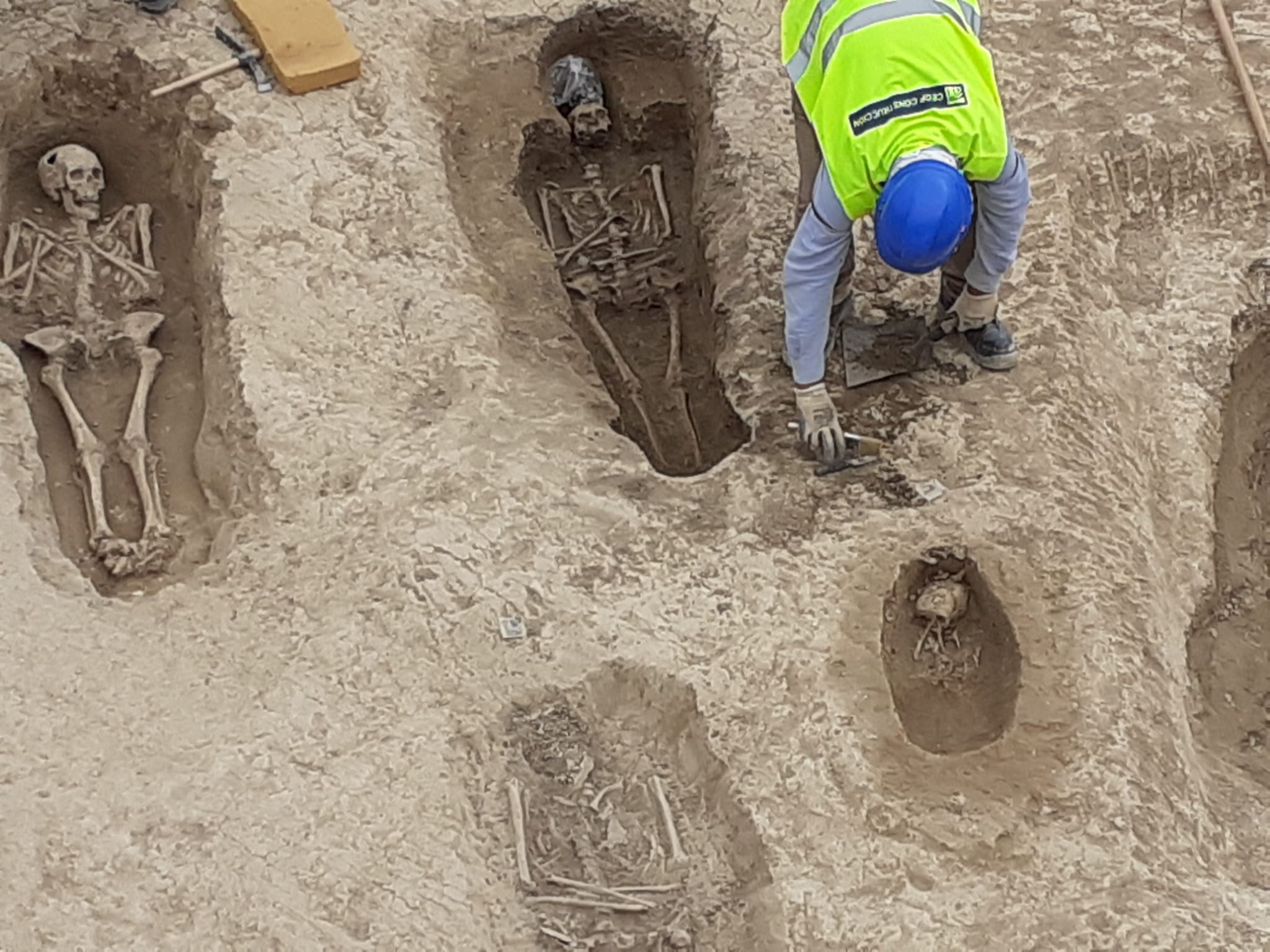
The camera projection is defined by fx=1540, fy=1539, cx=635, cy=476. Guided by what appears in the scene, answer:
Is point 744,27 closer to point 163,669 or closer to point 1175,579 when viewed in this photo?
point 1175,579

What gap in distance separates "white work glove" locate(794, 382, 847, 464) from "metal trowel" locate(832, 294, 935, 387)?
37cm

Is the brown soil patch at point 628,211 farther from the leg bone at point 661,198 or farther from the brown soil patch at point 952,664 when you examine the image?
the brown soil patch at point 952,664

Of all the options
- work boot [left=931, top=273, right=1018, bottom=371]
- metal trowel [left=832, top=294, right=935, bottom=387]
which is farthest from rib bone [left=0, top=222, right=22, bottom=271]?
work boot [left=931, top=273, right=1018, bottom=371]

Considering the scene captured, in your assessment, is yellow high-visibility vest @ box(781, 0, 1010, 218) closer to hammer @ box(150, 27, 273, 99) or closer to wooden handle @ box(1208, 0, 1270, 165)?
wooden handle @ box(1208, 0, 1270, 165)

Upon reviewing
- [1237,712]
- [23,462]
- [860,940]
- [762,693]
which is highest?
[23,462]

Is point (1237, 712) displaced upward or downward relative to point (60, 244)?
downward

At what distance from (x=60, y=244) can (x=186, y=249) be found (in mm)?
492

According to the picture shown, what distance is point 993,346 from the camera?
5.46 m

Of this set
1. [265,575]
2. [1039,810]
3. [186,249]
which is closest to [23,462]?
[265,575]

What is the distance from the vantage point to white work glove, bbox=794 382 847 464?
514 cm

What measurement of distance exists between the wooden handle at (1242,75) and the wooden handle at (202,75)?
405 centimetres

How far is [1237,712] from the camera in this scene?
5066 millimetres

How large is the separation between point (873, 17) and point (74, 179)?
3.40 meters

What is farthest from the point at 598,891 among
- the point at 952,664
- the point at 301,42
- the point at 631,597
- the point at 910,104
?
the point at 301,42
